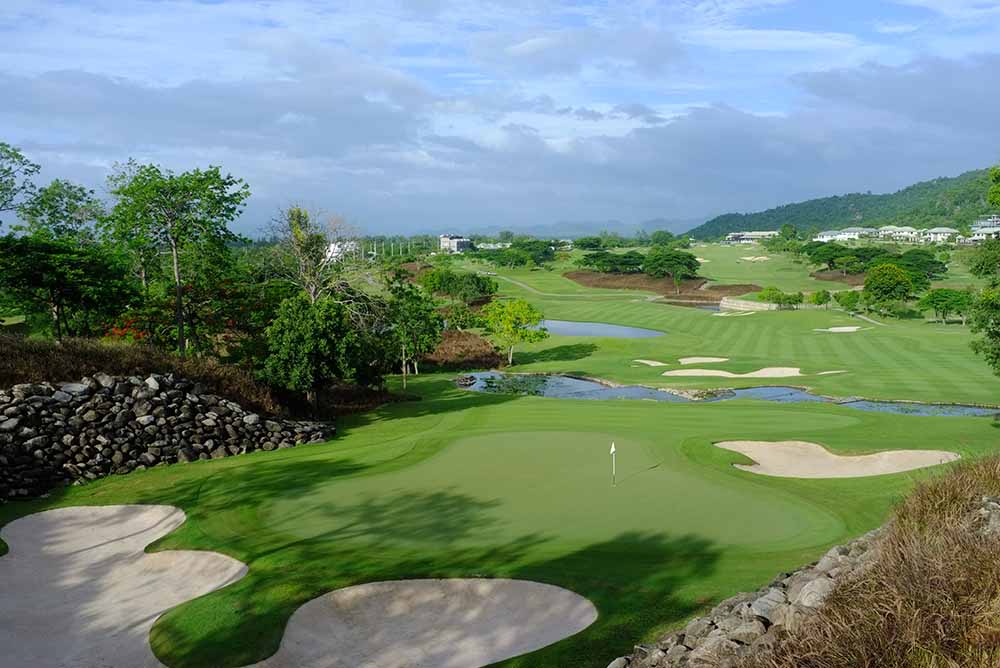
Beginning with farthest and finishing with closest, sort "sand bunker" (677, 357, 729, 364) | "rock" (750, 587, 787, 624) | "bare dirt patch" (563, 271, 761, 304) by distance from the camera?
1. "bare dirt patch" (563, 271, 761, 304)
2. "sand bunker" (677, 357, 729, 364)
3. "rock" (750, 587, 787, 624)

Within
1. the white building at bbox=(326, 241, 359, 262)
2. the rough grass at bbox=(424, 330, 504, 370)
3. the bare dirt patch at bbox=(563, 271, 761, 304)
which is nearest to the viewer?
the white building at bbox=(326, 241, 359, 262)

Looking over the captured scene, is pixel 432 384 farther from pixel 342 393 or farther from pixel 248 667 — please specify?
pixel 248 667

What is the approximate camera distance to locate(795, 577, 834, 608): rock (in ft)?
23.6

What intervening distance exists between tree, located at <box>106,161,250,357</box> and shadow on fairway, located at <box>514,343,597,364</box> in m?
25.6

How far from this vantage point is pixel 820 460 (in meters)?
18.5

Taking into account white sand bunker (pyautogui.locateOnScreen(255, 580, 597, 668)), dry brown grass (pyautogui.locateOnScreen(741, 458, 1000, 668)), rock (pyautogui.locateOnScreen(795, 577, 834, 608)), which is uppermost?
dry brown grass (pyautogui.locateOnScreen(741, 458, 1000, 668))

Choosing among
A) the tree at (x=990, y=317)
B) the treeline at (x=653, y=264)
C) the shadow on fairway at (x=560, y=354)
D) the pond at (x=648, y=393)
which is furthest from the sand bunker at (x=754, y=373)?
the treeline at (x=653, y=264)

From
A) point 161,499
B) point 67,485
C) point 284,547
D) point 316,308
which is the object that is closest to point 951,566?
point 284,547

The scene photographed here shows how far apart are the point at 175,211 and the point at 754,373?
29.1m

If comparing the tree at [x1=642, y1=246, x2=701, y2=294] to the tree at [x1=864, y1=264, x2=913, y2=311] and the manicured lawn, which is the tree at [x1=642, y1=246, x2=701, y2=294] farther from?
the manicured lawn

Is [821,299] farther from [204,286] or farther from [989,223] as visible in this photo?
[989,223]

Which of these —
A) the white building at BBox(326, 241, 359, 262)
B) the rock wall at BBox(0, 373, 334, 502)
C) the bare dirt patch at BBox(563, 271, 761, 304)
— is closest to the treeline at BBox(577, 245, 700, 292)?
the bare dirt patch at BBox(563, 271, 761, 304)

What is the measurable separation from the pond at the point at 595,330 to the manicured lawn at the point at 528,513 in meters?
42.3

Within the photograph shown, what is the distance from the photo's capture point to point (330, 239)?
119ft
